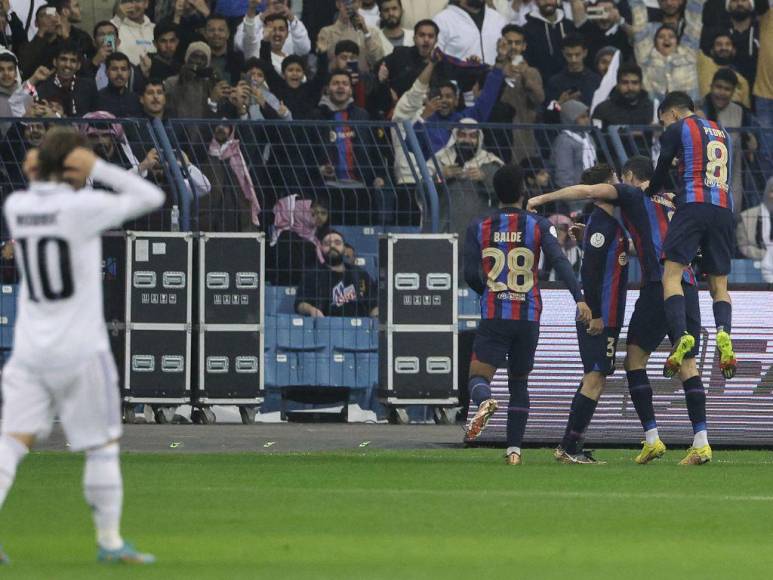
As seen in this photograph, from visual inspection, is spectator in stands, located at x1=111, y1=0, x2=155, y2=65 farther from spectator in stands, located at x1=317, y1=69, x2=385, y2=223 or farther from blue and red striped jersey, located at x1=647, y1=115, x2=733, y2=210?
blue and red striped jersey, located at x1=647, y1=115, x2=733, y2=210

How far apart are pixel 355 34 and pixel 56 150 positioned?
1398 centimetres

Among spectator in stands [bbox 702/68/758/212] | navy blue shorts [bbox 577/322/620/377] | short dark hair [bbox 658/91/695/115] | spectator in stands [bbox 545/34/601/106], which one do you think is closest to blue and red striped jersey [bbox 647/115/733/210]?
short dark hair [bbox 658/91/695/115]

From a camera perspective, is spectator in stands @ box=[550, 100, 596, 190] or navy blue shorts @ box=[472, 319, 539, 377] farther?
spectator in stands @ box=[550, 100, 596, 190]

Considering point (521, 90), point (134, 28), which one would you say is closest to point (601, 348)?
point (521, 90)

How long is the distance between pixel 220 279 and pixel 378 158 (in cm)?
215

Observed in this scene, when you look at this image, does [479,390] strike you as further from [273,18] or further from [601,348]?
[273,18]

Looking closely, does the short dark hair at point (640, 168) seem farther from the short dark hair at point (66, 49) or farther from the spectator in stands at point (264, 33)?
the short dark hair at point (66, 49)

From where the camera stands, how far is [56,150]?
7.09m

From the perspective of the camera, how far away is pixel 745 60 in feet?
71.6

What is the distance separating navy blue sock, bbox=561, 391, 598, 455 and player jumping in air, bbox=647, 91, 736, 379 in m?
0.97

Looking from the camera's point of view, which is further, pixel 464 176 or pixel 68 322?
pixel 464 176

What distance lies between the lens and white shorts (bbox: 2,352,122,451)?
7.09 meters

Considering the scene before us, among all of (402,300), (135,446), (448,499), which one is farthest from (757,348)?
(448,499)

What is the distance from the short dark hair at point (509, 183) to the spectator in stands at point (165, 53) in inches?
310
